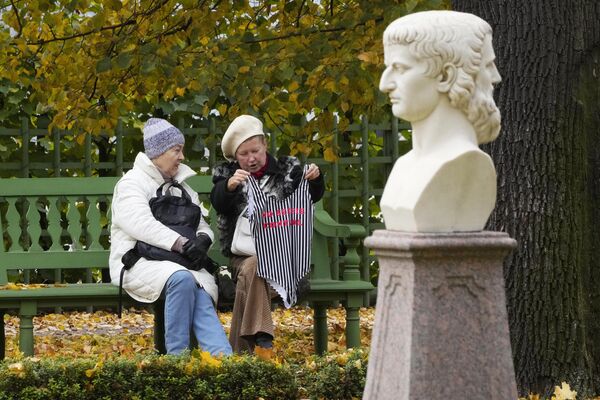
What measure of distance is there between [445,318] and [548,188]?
6.14 feet

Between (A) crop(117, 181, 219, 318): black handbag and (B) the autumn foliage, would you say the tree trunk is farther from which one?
(A) crop(117, 181, 219, 318): black handbag

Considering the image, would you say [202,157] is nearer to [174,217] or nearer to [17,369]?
[174,217]

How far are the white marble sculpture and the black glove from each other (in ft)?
8.39

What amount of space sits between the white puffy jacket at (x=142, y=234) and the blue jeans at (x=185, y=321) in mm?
76

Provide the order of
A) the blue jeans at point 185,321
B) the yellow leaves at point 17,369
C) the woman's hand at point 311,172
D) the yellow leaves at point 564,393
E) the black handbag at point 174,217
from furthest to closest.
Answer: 1. the woman's hand at point 311,172
2. the black handbag at point 174,217
3. the blue jeans at point 185,321
4. the yellow leaves at point 17,369
5. the yellow leaves at point 564,393

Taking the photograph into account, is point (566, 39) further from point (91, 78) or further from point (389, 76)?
point (91, 78)

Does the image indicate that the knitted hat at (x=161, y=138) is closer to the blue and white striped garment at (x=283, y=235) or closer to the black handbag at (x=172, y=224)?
the black handbag at (x=172, y=224)

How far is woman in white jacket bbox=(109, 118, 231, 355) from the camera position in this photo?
6852 millimetres

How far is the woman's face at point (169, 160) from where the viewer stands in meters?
7.27

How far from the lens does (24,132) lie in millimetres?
9992

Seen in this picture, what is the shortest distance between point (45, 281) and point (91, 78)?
2.26 m

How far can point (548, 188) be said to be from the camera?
20.2ft

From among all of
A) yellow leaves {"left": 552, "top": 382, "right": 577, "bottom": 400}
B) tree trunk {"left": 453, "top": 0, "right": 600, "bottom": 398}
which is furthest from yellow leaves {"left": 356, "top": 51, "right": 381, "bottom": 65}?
yellow leaves {"left": 552, "top": 382, "right": 577, "bottom": 400}

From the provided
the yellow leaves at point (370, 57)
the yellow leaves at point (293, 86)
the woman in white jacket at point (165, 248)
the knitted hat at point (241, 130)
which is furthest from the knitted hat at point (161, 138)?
the yellow leaves at point (293, 86)
